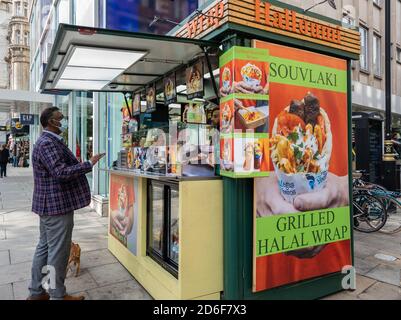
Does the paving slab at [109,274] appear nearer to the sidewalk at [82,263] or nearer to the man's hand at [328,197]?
the sidewalk at [82,263]

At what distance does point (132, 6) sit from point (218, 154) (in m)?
5.83

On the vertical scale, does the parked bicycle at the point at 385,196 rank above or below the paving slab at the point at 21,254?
above

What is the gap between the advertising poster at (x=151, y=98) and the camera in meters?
5.25

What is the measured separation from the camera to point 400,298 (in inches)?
147

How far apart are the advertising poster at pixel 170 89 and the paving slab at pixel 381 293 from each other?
3.22 m

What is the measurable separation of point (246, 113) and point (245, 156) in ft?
1.20

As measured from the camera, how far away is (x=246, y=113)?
3008mm

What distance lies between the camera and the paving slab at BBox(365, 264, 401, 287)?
4.22 metres

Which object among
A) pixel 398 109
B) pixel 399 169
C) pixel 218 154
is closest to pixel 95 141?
pixel 218 154

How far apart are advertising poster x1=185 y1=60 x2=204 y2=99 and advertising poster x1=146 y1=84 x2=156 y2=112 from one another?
119 centimetres

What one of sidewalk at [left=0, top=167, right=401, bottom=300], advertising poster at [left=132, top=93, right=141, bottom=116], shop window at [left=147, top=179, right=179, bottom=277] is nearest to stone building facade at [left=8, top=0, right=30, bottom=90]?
sidewalk at [left=0, top=167, right=401, bottom=300]

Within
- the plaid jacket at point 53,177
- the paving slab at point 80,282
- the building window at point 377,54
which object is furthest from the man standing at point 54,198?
the building window at point 377,54

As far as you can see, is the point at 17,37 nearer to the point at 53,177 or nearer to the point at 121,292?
the point at 53,177

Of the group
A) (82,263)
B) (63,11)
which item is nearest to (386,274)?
(82,263)
